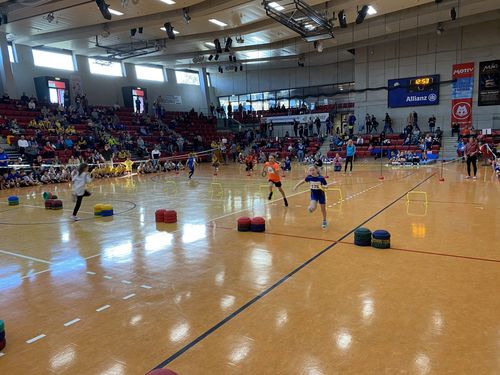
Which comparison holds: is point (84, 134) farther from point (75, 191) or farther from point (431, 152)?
point (431, 152)

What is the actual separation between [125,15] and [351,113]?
23.3m

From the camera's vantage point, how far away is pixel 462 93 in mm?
30031

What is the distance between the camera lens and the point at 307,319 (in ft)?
14.1

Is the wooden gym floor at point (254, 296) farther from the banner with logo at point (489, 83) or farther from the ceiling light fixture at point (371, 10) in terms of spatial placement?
the banner with logo at point (489, 83)

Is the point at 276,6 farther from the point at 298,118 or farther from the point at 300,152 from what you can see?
the point at 298,118

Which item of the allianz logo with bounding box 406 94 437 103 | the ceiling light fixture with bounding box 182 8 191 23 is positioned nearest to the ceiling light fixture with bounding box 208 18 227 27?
the ceiling light fixture with bounding box 182 8 191 23

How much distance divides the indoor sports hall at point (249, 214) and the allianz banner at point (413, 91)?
156 mm

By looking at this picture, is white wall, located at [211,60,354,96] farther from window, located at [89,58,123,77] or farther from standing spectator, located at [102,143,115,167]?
standing spectator, located at [102,143,115,167]

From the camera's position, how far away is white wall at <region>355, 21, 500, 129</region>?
29.0 m

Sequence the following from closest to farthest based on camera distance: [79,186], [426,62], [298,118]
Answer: [79,186] → [426,62] → [298,118]

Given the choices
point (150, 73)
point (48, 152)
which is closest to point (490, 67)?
point (150, 73)

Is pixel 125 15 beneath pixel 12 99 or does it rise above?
above

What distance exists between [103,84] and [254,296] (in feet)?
113

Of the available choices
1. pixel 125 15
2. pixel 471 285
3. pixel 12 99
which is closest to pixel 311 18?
pixel 125 15
